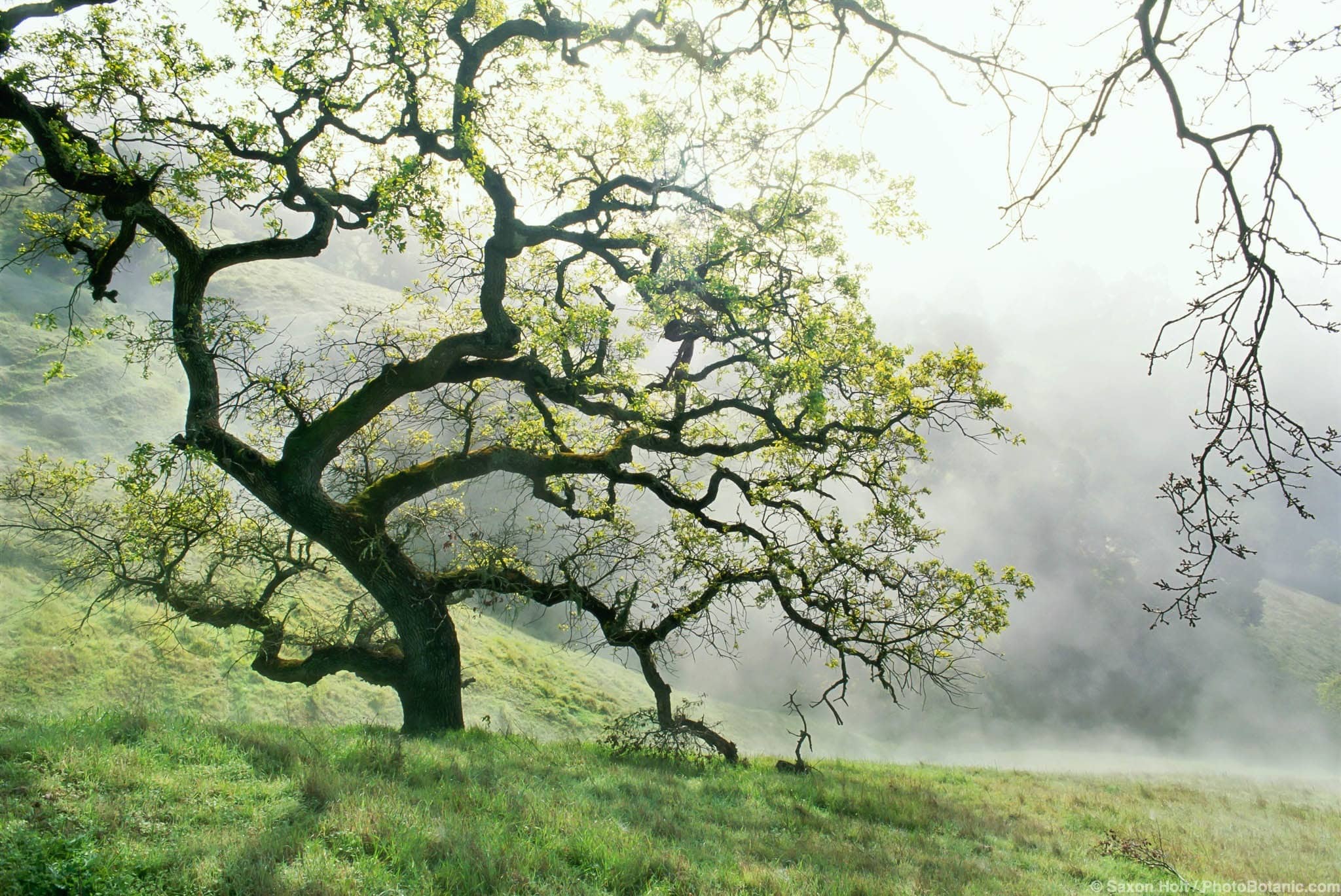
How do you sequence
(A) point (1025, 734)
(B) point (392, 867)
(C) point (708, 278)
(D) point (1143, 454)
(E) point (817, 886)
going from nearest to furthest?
(B) point (392, 867) → (E) point (817, 886) → (C) point (708, 278) → (A) point (1025, 734) → (D) point (1143, 454)

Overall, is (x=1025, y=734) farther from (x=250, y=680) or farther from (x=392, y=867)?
(x=392, y=867)

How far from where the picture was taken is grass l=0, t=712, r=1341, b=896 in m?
4.12

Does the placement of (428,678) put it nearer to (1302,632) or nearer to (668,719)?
(668,719)

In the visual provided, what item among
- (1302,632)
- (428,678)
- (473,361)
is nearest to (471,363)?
(473,361)

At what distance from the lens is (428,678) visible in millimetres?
9945

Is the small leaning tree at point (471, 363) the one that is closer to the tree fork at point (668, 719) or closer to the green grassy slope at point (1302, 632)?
the tree fork at point (668, 719)

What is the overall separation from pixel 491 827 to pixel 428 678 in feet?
17.4

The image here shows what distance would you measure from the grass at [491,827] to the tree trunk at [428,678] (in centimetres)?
82

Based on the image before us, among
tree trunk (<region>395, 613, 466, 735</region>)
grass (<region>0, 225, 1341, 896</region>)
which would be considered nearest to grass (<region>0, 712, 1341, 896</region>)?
grass (<region>0, 225, 1341, 896</region>)

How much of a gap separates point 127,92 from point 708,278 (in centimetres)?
783

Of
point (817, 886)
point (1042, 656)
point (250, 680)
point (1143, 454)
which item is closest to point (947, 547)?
point (1042, 656)

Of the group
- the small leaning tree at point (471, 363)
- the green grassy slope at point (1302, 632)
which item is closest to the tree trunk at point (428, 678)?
the small leaning tree at point (471, 363)

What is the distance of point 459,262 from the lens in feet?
38.8

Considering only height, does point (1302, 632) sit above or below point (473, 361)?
above
